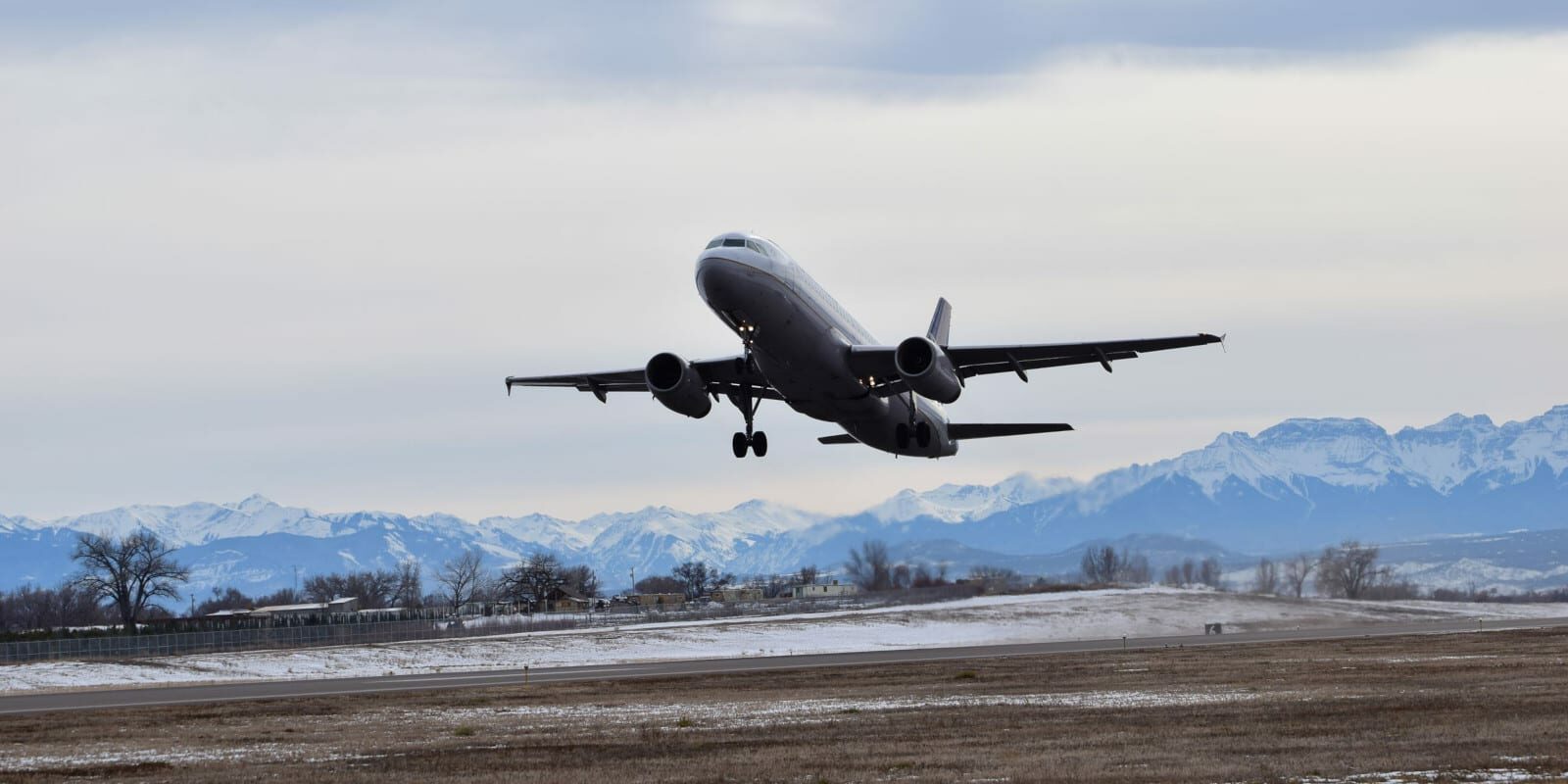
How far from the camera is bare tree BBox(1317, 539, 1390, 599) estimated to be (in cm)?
12250

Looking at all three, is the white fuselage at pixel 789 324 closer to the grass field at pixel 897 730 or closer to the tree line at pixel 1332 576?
the grass field at pixel 897 730

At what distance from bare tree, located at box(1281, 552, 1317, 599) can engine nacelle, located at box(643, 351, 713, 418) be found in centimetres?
8579

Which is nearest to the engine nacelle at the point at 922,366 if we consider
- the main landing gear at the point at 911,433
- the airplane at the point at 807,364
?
the airplane at the point at 807,364

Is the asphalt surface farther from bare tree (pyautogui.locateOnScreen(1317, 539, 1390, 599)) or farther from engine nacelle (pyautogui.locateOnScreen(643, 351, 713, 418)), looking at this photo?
bare tree (pyautogui.locateOnScreen(1317, 539, 1390, 599))

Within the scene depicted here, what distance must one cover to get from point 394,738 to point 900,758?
11204 mm

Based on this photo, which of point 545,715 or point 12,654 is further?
point 12,654

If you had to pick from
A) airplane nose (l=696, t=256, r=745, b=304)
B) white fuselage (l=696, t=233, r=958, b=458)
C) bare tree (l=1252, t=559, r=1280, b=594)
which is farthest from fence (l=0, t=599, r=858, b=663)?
airplane nose (l=696, t=256, r=745, b=304)

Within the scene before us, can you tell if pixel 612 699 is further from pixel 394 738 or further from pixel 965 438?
pixel 965 438

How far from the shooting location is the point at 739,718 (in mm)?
34500

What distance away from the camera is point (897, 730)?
3098 cm

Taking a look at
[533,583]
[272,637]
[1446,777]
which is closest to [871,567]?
[533,583]

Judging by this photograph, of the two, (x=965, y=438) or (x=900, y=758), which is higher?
(x=965, y=438)

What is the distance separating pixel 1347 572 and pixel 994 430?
79.6m

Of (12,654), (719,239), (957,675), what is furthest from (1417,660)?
(12,654)
